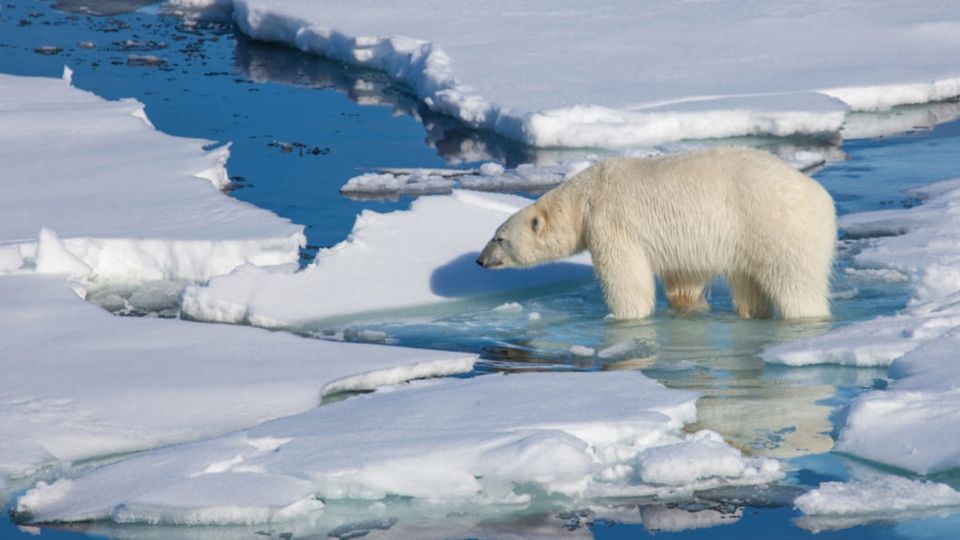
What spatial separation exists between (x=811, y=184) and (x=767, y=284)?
53 cm

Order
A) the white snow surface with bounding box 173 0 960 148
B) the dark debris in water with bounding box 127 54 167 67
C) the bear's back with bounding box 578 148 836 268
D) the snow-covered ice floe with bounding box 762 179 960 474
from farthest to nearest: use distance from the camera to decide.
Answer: the dark debris in water with bounding box 127 54 167 67, the white snow surface with bounding box 173 0 960 148, the bear's back with bounding box 578 148 836 268, the snow-covered ice floe with bounding box 762 179 960 474

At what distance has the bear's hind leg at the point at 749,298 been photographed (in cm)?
708

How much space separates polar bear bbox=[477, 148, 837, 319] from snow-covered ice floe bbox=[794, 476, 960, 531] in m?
2.25

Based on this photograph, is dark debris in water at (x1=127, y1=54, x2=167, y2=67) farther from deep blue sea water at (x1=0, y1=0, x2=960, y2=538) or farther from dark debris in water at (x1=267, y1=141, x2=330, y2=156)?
dark debris in water at (x1=267, y1=141, x2=330, y2=156)

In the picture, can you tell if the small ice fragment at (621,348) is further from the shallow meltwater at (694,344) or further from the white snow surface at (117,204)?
the white snow surface at (117,204)

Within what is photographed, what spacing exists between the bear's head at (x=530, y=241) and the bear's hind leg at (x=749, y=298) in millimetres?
850

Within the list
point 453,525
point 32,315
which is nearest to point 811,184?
point 453,525

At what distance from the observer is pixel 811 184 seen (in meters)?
6.80

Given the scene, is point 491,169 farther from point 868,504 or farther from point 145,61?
point 145,61

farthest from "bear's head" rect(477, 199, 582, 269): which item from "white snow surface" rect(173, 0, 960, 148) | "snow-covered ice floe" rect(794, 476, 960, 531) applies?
"white snow surface" rect(173, 0, 960, 148)

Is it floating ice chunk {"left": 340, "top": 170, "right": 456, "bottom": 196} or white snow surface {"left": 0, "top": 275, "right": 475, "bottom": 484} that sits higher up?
floating ice chunk {"left": 340, "top": 170, "right": 456, "bottom": 196}

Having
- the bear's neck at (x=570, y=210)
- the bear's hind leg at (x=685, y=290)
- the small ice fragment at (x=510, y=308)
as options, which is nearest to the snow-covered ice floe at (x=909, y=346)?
the bear's hind leg at (x=685, y=290)

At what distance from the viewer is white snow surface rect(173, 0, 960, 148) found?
447 inches

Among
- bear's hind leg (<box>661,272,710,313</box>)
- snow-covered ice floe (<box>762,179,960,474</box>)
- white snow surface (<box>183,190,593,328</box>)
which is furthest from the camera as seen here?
white snow surface (<box>183,190,593,328</box>)
